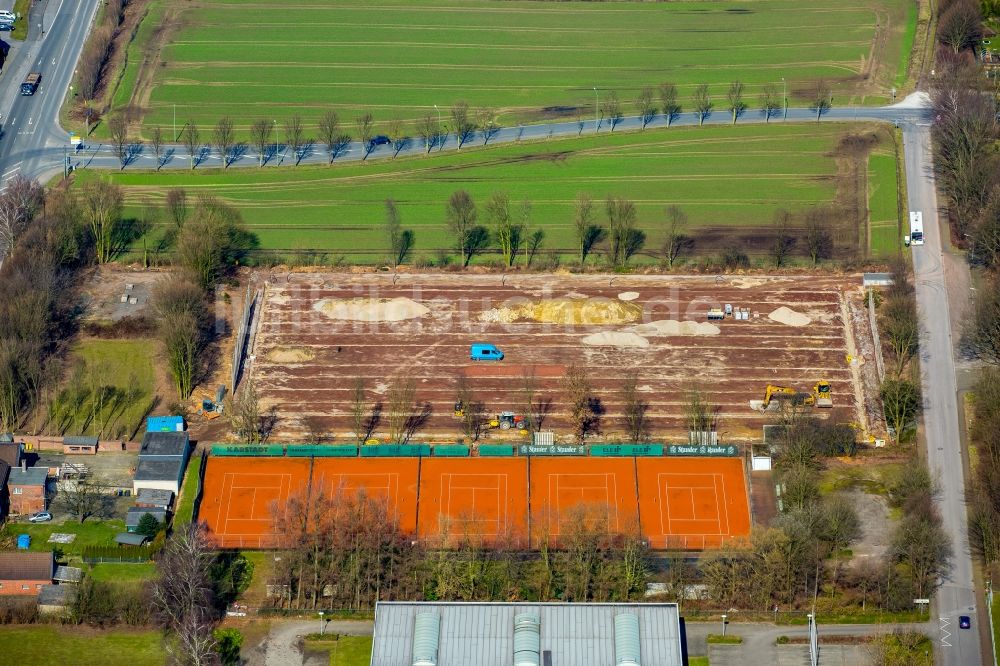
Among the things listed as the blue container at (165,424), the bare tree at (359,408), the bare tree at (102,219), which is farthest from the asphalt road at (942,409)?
the bare tree at (102,219)

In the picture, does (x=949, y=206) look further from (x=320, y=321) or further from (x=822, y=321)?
(x=320, y=321)

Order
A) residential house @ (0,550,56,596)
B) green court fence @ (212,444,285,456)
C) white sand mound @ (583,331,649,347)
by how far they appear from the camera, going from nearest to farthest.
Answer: residential house @ (0,550,56,596) < green court fence @ (212,444,285,456) < white sand mound @ (583,331,649,347)

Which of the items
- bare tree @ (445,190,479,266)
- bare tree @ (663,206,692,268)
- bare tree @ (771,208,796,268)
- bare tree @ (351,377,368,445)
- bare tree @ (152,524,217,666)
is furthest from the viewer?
bare tree @ (445,190,479,266)

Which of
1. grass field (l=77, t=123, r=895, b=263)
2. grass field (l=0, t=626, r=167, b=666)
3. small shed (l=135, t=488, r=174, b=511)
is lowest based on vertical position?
grass field (l=0, t=626, r=167, b=666)

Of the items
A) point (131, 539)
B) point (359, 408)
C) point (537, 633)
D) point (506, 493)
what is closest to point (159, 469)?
point (131, 539)

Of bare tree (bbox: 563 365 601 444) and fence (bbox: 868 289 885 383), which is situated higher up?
fence (bbox: 868 289 885 383)

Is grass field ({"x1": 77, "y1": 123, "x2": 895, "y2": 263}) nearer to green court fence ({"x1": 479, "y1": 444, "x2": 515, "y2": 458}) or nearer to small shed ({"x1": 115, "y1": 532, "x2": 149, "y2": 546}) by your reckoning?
green court fence ({"x1": 479, "y1": 444, "x2": 515, "y2": 458})

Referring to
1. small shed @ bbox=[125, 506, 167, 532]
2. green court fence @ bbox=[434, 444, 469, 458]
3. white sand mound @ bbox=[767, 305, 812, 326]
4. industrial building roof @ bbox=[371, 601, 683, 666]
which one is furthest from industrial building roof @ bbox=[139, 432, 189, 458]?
white sand mound @ bbox=[767, 305, 812, 326]
